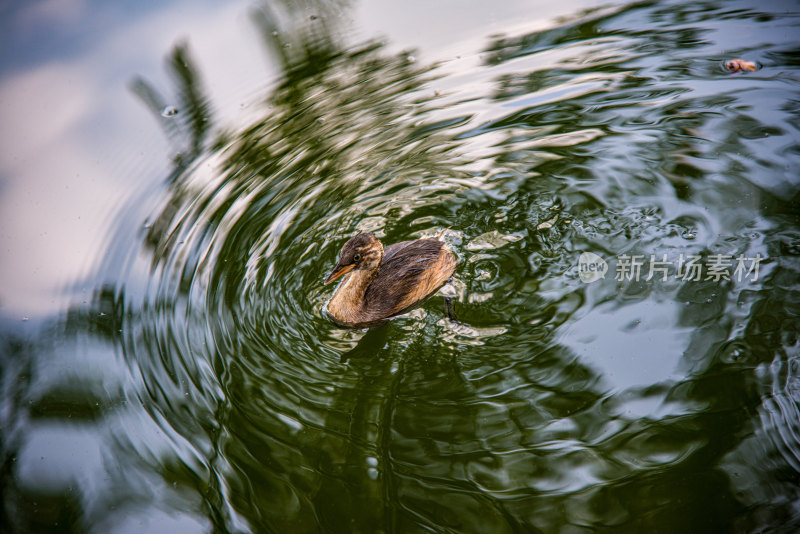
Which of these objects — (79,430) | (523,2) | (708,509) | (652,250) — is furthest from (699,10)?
(79,430)

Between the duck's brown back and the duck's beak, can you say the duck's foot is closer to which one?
the duck's brown back

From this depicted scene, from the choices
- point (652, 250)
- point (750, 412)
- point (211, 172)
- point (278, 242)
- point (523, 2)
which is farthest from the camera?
point (523, 2)

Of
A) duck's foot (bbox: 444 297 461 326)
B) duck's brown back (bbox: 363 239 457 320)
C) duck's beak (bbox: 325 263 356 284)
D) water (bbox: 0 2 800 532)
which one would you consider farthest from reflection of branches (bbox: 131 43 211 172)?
duck's foot (bbox: 444 297 461 326)

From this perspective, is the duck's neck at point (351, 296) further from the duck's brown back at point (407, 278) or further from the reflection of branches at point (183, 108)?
the reflection of branches at point (183, 108)

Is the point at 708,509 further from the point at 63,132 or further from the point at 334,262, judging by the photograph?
the point at 63,132

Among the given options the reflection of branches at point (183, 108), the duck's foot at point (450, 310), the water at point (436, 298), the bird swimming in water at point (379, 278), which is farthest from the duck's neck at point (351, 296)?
the reflection of branches at point (183, 108)

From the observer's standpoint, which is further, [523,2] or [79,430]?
[523,2]
